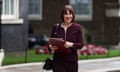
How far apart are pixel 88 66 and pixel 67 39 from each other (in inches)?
364

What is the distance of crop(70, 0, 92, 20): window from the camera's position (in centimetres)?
3441

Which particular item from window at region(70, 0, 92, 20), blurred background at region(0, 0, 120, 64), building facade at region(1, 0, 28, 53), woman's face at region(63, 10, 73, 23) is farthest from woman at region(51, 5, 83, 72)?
window at region(70, 0, 92, 20)

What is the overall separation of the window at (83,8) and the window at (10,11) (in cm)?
1323

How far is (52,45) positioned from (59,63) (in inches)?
12.7

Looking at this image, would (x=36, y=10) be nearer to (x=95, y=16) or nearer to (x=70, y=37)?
(x=95, y=16)

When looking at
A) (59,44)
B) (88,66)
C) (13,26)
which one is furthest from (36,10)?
(59,44)

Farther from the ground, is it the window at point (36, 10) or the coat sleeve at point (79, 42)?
the coat sleeve at point (79, 42)

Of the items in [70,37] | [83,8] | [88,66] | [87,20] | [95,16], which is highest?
[70,37]

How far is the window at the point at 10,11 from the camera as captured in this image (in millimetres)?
21219

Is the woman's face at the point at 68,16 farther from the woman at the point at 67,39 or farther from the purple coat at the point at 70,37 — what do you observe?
the purple coat at the point at 70,37

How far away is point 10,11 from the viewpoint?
2139cm

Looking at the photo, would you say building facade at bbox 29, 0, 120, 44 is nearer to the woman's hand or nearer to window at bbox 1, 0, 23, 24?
window at bbox 1, 0, 23, 24

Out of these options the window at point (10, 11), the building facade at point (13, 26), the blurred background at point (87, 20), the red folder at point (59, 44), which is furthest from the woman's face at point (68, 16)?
the blurred background at point (87, 20)

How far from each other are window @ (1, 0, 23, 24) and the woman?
44.0ft
